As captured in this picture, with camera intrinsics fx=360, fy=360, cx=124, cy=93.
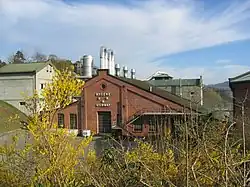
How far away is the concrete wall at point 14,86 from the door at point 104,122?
12490 millimetres

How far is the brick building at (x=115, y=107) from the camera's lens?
98.0 ft

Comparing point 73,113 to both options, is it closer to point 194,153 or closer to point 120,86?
point 120,86

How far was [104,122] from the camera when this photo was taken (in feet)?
107

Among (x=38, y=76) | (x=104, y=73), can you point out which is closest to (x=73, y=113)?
(x=104, y=73)

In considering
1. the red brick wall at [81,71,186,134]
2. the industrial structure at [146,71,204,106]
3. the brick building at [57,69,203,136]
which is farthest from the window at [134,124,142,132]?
the industrial structure at [146,71,204,106]

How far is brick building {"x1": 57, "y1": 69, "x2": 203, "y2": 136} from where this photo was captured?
2986cm

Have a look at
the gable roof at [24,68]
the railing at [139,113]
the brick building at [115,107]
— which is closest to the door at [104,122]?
the brick building at [115,107]

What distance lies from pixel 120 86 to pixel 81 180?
24384 millimetres

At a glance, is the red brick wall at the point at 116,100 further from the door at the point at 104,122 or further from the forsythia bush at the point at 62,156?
the forsythia bush at the point at 62,156

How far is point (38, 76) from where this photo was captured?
4206cm

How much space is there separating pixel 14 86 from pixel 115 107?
16.2 metres

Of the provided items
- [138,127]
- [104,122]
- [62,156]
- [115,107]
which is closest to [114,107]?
[115,107]

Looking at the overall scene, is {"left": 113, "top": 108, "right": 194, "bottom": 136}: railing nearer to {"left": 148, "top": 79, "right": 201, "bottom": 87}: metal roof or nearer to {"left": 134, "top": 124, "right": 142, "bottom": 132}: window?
{"left": 134, "top": 124, "right": 142, "bottom": 132}: window

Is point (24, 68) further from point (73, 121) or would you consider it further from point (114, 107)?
point (114, 107)
